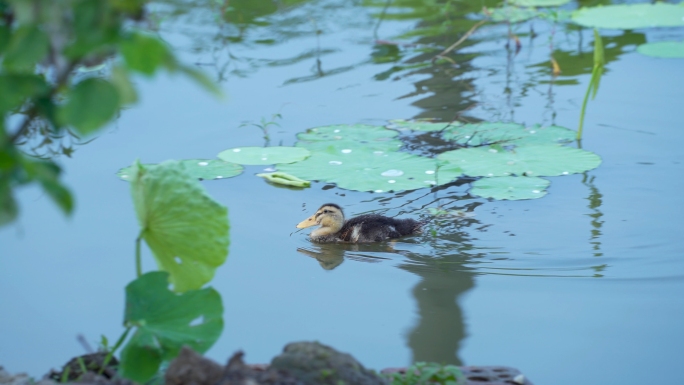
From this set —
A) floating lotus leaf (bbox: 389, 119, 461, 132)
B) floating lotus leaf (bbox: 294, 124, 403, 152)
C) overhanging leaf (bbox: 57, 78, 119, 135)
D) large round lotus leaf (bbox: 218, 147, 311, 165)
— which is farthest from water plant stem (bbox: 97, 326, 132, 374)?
floating lotus leaf (bbox: 389, 119, 461, 132)

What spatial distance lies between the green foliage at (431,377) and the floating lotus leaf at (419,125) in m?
4.18

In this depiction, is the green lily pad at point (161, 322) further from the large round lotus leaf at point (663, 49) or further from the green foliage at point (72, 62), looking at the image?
the large round lotus leaf at point (663, 49)

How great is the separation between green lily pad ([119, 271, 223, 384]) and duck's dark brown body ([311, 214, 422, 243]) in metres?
2.60

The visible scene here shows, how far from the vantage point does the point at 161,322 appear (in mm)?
2793

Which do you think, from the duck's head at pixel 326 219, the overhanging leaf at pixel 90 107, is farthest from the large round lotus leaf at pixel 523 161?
the overhanging leaf at pixel 90 107

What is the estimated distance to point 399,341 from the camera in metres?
3.89

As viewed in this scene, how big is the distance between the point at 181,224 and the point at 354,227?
97.9 inches

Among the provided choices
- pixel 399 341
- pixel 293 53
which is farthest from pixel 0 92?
pixel 293 53

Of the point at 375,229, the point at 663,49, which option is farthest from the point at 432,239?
the point at 663,49

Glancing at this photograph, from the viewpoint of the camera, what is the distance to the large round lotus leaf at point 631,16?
9.48m

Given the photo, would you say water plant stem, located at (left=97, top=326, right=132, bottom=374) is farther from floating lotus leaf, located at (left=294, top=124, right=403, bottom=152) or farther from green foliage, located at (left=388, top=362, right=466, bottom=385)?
floating lotus leaf, located at (left=294, top=124, right=403, bottom=152)

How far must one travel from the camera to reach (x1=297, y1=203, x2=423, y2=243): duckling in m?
5.34

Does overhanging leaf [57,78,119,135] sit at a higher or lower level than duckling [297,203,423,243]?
higher

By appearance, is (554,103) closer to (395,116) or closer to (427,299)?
(395,116)
